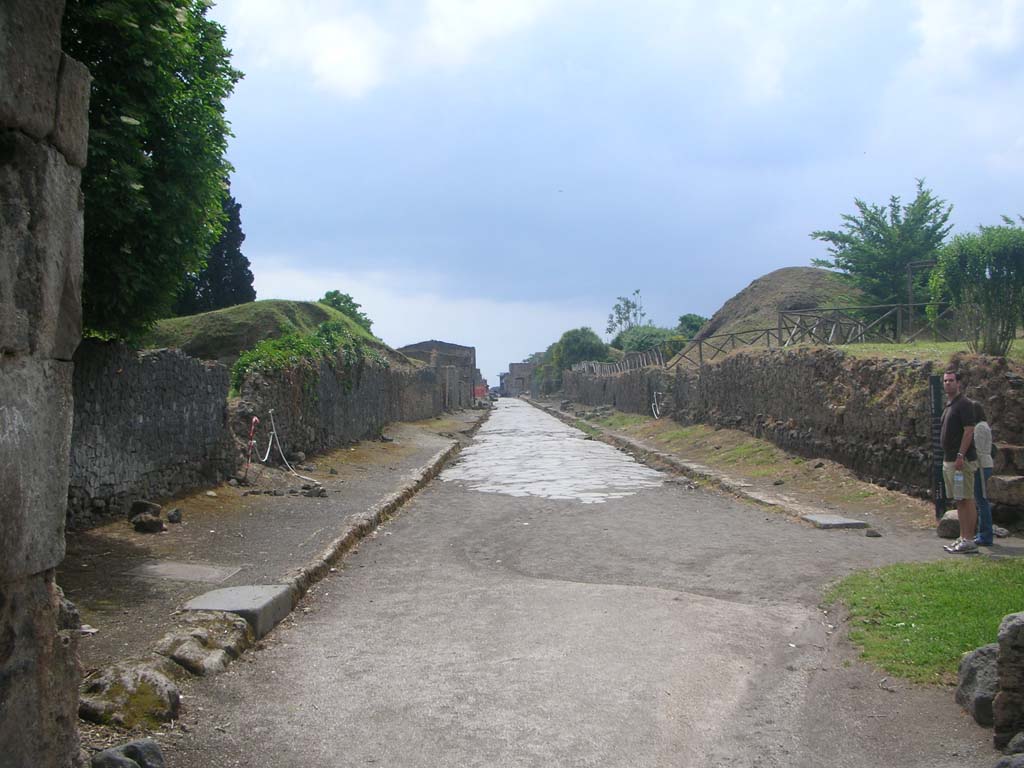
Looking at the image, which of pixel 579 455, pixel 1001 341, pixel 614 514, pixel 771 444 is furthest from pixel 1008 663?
pixel 579 455

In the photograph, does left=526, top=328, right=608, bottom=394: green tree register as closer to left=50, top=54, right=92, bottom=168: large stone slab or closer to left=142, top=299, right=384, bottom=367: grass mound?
left=142, top=299, right=384, bottom=367: grass mound

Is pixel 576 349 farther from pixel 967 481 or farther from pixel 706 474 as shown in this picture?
pixel 967 481

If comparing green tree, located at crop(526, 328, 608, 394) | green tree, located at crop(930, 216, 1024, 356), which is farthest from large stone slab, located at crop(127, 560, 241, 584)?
green tree, located at crop(526, 328, 608, 394)

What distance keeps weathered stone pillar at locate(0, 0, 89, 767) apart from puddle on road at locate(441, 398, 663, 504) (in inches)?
374

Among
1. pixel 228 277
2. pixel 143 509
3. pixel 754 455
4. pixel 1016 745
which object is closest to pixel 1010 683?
pixel 1016 745

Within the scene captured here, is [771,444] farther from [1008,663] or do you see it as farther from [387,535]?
[1008,663]

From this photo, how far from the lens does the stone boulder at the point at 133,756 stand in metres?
3.27

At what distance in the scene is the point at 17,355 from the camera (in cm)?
298

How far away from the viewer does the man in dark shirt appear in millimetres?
8016

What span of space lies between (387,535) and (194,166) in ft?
14.4

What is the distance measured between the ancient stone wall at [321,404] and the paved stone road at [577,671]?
214 inches

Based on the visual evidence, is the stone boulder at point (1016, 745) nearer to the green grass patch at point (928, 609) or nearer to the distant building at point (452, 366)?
the green grass patch at point (928, 609)

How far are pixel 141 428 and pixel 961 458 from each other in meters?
8.16

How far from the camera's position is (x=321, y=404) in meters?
16.9
